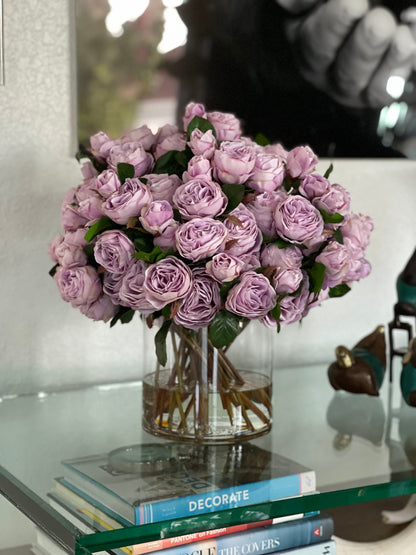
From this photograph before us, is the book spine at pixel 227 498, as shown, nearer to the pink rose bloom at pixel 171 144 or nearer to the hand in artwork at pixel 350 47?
the pink rose bloom at pixel 171 144

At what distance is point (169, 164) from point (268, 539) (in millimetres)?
444

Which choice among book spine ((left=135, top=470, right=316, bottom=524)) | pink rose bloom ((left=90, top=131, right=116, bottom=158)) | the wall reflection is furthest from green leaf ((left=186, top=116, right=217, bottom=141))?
book spine ((left=135, top=470, right=316, bottom=524))

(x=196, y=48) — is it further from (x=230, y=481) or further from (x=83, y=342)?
(x=230, y=481)

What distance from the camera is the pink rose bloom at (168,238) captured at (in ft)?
2.93

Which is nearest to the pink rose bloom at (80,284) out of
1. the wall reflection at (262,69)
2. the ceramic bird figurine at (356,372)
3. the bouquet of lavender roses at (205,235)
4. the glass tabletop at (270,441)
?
the bouquet of lavender roses at (205,235)

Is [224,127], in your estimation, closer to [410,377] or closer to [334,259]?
[334,259]

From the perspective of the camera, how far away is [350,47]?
142cm

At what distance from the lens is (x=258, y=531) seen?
899mm

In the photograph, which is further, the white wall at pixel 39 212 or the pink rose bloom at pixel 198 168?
the white wall at pixel 39 212

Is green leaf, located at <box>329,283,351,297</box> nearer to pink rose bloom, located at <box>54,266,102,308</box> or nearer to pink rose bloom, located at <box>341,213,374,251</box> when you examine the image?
pink rose bloom, located at <box>341,213,374,251</box>

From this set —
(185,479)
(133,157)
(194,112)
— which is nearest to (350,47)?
(194,112)

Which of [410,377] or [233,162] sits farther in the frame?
[410,377]

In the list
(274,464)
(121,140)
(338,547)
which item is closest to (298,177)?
(121,140)

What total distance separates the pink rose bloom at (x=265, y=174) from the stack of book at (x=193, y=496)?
333mm
